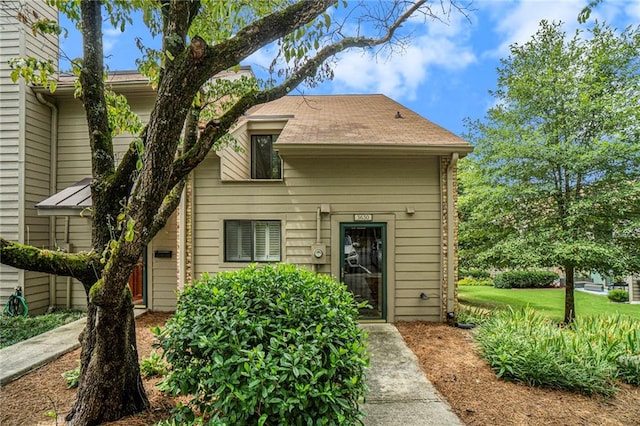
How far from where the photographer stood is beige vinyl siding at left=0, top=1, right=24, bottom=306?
664cm

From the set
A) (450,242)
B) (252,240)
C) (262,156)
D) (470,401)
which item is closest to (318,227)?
(252,240)

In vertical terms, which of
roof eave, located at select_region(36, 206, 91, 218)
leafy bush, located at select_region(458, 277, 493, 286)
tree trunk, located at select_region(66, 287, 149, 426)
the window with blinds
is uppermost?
roof eave, located at select_region(36, 206, 91, 218)

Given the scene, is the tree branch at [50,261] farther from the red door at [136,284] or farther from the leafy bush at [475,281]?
the leafy bush at [475,281]

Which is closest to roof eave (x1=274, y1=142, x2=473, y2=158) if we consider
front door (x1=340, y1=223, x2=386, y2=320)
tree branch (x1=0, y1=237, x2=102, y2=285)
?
front door (x1=340, y1=223, x2=386, y2=320)

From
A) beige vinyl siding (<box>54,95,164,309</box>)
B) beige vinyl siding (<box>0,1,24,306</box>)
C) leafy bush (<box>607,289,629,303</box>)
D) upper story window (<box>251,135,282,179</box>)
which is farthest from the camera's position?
leafy bush (<box>607,289,629,303</box>)

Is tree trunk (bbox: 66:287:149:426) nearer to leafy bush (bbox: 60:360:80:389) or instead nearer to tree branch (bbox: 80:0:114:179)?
leafy bush (bbox: 60:360:80:389)

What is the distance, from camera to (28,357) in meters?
4.48

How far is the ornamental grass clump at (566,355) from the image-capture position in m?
3.88

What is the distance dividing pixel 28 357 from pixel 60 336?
1044mm

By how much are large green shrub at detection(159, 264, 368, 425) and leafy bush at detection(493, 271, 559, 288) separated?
→ 1527cm

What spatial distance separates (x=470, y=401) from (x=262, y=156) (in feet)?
20.9

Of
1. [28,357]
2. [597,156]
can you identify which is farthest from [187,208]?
[597,156]

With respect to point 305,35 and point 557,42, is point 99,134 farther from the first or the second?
point 557,42

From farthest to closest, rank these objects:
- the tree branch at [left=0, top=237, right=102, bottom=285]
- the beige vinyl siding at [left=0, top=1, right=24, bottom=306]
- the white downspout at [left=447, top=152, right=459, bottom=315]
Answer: the beige vinyl siding at [left=0, top=1, right=24, bottom=306] < the white downspout at [left=447, top=152, right=459, bottom=315] < the tree branch at [left=0, top=237, right=102, bottom=285]
